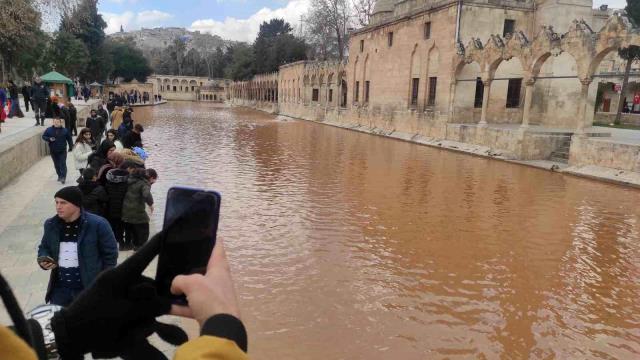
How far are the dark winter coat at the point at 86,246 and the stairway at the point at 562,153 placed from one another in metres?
18.1

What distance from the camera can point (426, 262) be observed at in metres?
7.43

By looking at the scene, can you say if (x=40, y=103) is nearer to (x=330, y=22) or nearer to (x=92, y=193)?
(x=92, y=193)

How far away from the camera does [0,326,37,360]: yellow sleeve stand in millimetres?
822

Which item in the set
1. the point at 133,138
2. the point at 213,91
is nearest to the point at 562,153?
the point at 133,138

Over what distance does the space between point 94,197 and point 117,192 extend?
32 centimetres

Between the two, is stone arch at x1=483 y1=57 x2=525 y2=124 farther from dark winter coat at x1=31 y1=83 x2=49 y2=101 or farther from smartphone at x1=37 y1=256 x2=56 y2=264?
smartphone at x1=37 y1=256 x2=56 y2=264

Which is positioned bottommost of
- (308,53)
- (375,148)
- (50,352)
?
(375,148)

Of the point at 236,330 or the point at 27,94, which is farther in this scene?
the point at 27,94

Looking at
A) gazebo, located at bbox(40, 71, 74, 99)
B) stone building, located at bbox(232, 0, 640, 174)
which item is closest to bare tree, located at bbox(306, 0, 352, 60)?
stone building, located at bbox(232, 0, 640, 174)

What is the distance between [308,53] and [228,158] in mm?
52936

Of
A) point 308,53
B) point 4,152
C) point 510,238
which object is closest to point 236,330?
point 510,238

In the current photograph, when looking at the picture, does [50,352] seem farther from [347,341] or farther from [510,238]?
[510,238]

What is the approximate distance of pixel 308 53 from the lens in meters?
67.1

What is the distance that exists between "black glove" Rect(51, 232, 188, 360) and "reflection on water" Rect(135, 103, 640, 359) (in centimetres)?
353
